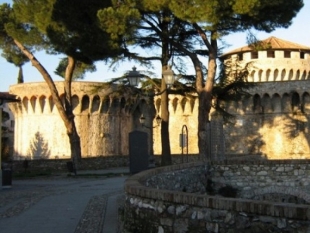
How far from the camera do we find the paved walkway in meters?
7.85

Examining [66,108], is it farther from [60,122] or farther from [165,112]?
[60,122]

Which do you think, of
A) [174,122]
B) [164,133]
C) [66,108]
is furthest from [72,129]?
[174,122]

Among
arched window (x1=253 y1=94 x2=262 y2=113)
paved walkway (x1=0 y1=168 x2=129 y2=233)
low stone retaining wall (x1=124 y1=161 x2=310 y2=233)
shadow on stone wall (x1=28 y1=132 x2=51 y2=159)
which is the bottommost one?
paved walkway (x1=0 y1=168 x2=129 y2=233)

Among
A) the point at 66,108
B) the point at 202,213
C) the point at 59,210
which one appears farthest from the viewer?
the point at 66,108

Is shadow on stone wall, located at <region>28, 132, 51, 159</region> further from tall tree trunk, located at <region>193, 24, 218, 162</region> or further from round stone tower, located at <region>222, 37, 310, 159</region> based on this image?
tall tree trunk, located at <region>193, 24, 218, 162</region>

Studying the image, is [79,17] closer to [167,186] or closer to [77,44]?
[77,44]

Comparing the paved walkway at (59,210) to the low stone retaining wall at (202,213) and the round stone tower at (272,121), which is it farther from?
the round stone tower at (272,121)

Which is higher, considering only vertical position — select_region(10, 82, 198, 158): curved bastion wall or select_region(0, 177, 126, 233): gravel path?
select_region(10, 82, 198, 158): curved bastion wall

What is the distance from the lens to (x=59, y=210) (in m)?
10.0

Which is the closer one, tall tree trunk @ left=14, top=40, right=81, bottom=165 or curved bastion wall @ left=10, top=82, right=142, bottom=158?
tall tree trunk @ left=14, top=40, right=81, bottom=165

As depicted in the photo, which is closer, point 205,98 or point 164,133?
point 205,98

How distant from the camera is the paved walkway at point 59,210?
309 inches

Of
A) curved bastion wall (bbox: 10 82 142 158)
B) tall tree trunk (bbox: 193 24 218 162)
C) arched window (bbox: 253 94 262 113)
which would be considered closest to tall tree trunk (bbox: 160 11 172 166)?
tall tree trunk (bbox: 193 24 218 162)

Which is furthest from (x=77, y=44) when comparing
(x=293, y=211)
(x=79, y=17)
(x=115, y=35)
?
(x=293, y=211)
